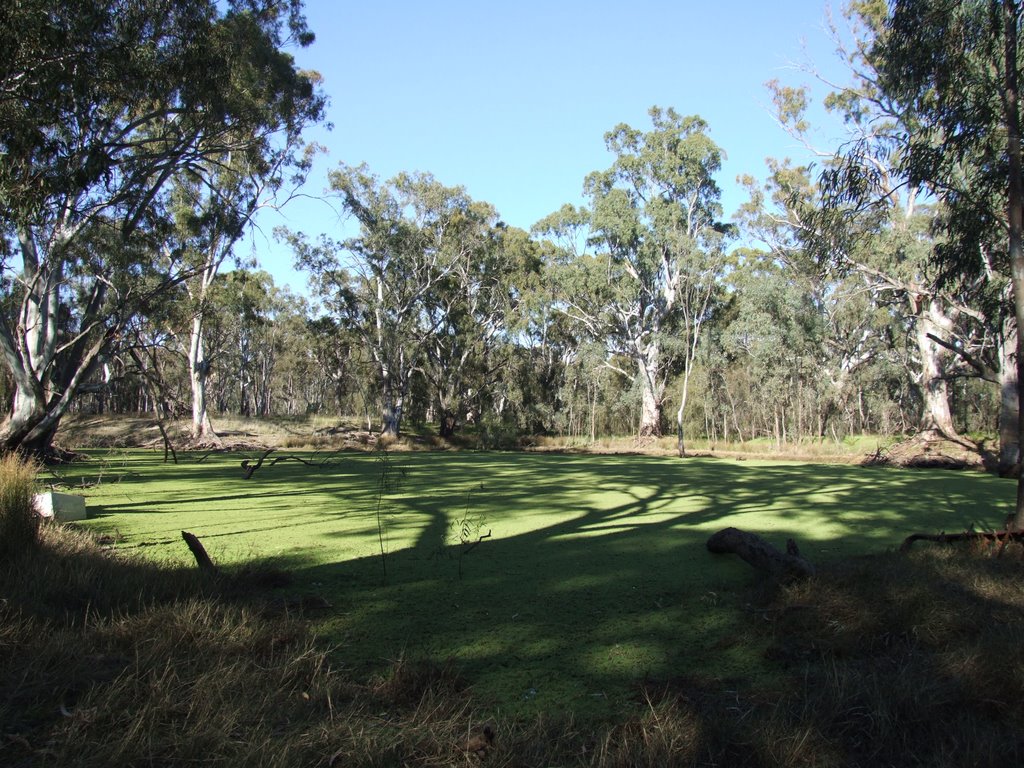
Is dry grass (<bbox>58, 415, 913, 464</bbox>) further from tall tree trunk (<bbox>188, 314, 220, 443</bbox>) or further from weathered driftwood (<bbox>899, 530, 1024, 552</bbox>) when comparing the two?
weathered driftwood (<bbox>899, 530, 1024, 552</bbox>)

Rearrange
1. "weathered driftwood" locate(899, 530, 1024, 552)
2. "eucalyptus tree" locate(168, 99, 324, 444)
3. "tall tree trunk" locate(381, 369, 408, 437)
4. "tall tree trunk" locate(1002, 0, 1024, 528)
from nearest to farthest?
"weathered driftwood" locate(899, 530, 1024, 552) → "tall tree trunk" locate(1002, 0, 1024, 528) → "eucalyptus tree" locate(168, 99, 324, 444) → "tall tree trunk" locate(381, 369, 408, 437)

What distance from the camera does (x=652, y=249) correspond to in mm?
27047

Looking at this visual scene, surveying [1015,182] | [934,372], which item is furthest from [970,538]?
[934,372]

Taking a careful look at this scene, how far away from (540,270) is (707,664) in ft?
97.8

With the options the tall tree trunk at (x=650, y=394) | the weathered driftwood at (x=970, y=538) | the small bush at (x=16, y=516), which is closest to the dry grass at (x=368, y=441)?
the tall tree trunk at (x=650, y=394)

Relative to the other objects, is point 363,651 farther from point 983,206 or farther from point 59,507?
point 983,206

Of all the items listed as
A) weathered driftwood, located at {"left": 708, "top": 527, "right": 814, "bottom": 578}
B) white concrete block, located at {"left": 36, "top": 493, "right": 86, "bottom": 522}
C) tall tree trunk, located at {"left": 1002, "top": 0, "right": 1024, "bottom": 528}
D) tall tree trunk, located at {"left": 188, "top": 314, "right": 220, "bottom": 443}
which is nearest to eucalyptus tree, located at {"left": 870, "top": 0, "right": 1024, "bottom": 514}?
tall tree trunk, located at {"left": 1002, "top": 0, "right": 1024, "bottom": 528}

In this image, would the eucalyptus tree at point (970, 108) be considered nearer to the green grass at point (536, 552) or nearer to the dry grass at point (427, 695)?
the green grass at point (536, 552)

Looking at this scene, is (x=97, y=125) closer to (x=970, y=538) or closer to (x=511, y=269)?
(x=970, y=538)

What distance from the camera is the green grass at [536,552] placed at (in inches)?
106

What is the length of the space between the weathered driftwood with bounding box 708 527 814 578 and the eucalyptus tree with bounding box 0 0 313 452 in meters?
5.74

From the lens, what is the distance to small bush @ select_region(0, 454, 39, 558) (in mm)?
3506

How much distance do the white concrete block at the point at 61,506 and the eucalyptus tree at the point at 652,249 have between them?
909 inches

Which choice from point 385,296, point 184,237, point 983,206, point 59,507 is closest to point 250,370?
point 385,296
